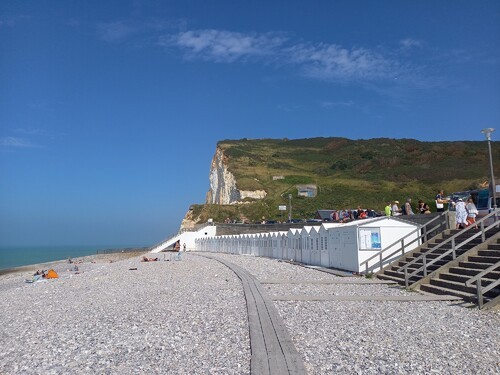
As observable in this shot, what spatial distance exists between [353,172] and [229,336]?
92003 mm

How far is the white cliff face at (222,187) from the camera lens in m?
85.8

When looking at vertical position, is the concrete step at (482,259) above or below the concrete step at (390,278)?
above

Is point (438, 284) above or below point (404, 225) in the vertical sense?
below

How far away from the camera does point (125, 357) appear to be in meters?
7.98

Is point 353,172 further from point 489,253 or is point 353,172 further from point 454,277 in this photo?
point 454,277

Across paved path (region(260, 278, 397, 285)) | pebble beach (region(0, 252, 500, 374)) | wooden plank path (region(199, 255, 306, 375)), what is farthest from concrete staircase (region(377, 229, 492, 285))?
wooden plank path (region(199, 255, 306, 375))

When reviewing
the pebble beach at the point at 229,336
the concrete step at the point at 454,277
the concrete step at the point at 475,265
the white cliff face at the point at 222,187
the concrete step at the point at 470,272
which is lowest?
the pebble beach at the point at 229,336

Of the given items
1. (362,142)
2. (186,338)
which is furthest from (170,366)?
(362,142)

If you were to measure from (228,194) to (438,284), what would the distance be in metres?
80.9

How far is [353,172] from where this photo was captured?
9831 centimetres

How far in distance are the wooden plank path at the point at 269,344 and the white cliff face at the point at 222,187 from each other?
238 feet

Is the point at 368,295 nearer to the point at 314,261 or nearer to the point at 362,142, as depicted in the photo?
the point at 314,261

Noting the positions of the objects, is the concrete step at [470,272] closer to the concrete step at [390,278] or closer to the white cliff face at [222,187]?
the concrete step at [390,278]

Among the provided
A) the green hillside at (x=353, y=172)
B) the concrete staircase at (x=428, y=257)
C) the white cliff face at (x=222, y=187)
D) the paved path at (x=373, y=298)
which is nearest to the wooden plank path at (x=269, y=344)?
the paved path at (x=373, y=298)
